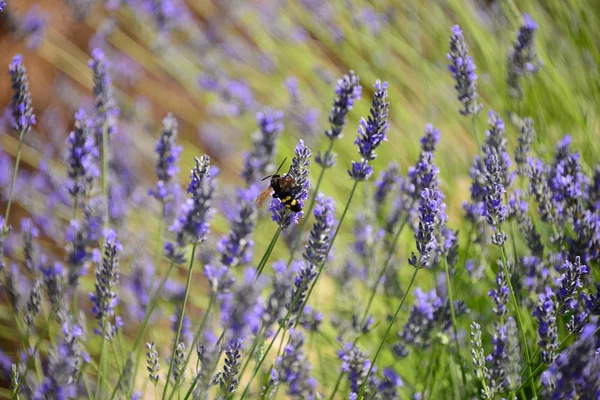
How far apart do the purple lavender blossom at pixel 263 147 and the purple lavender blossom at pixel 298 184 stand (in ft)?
1.35

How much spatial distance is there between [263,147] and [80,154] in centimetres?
52

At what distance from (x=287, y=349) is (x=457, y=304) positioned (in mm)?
526

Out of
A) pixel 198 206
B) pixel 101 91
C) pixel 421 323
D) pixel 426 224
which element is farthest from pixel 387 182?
pixel 198 206

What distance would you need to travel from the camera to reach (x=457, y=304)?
4.92ft

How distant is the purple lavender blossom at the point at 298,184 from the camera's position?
1036mm

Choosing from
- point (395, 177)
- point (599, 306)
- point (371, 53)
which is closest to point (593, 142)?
point (395, 177)

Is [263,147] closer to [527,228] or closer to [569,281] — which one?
[527,228]

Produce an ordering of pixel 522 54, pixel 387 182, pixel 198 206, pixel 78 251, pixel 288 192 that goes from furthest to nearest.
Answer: pixel 387 182, pixel 522 54, pixel 288 192, pixel 78 251, pixel 198 206

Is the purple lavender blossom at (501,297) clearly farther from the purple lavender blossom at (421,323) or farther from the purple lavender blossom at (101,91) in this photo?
the purple lavender blossom at (101,91)

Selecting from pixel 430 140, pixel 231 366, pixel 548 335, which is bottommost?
pixel 231 366

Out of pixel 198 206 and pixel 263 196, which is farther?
pixel 263 196

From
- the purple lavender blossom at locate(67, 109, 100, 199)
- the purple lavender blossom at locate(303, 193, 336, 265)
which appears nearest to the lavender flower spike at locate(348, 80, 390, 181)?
the purple lavender blossom at locate(303, 193, 336, 265)

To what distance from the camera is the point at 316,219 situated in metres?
1.14

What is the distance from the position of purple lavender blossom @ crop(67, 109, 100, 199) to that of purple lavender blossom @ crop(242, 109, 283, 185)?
0.44 meters
